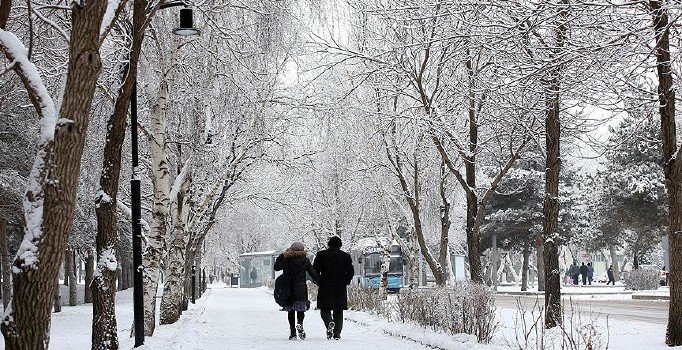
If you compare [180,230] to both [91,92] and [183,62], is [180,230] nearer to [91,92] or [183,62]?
[183,62]

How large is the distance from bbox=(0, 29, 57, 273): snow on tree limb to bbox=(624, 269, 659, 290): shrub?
132 feet

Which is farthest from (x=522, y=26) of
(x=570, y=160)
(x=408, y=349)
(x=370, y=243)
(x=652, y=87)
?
(x=570, y=160)

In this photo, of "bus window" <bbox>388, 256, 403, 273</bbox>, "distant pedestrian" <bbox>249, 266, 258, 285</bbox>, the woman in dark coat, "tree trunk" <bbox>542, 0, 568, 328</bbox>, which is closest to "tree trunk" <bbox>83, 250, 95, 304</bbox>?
"bus window" <bbox>388, 256, 403, 273</bbox>

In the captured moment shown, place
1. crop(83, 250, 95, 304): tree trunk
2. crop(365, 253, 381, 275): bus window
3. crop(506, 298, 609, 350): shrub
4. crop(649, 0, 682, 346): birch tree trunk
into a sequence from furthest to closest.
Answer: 1. crop(365, 253, 381, 275): bus window
2. crop(83, 250, 95, 304): tree trunk
3. crop(649, 0, 682, 346): birch tree trunk
4. crop(506, 298, 609, 350): shrub

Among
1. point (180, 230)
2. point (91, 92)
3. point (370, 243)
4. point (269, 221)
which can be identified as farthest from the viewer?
point (269, 221)

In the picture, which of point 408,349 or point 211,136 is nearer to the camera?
point 408,349

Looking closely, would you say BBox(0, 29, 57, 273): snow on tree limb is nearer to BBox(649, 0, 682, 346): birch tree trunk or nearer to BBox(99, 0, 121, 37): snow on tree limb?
BBox(99, 0, 121, 37): snow on tree limb

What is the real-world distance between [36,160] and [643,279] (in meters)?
40.7

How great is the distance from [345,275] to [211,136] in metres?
7.01

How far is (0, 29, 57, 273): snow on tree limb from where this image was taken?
7762mm

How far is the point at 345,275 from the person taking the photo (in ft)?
52.6

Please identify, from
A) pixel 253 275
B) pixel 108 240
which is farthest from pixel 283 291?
pixel 253 275

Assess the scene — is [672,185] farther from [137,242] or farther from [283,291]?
[137,242]

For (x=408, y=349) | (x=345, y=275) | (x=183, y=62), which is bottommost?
(x=408, y=349)
